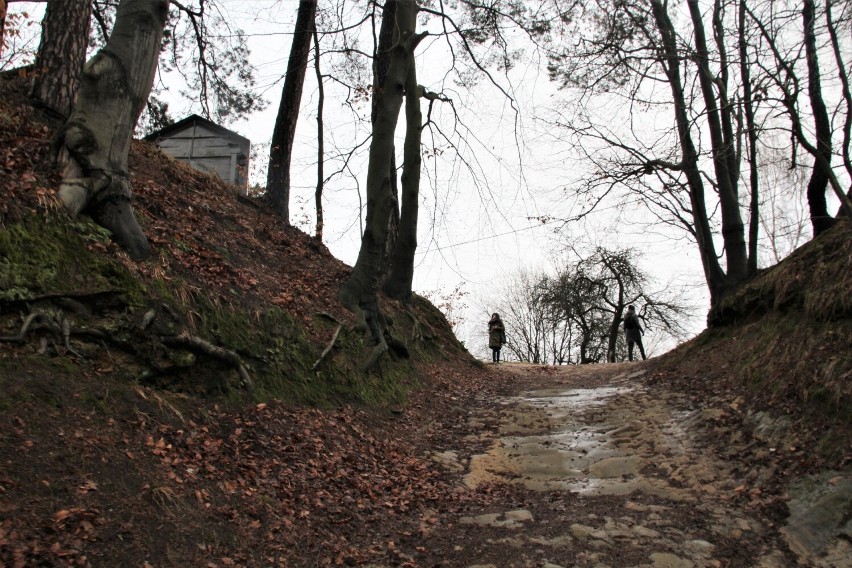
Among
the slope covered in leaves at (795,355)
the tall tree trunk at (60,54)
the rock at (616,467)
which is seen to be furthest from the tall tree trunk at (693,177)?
the tall tree trunk at (60,54)

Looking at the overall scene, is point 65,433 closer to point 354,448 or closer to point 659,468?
point 354,448

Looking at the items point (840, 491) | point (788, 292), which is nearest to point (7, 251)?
point (840, 491)

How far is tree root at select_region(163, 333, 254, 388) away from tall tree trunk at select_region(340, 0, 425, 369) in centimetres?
→ 361

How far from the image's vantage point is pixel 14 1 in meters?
7.39

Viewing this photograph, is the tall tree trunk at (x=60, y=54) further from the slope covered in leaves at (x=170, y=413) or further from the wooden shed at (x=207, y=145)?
the wooden shed at (x=207, y=145)

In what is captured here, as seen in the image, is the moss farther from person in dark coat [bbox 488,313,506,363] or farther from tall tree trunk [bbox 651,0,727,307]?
person in dark coat [bbox 488,313,506,363]

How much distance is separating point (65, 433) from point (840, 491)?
5.41m

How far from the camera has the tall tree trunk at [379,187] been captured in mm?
9336

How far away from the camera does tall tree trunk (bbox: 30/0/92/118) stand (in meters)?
7.59

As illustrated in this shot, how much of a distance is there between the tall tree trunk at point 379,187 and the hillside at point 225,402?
2.60ft

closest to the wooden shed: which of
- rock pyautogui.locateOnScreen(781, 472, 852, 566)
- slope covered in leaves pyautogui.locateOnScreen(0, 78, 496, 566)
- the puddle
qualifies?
slope covered in leaves pyautogui.locateOnScreen(0, 78, 496, 566)

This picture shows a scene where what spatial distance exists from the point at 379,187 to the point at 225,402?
16.3 feet

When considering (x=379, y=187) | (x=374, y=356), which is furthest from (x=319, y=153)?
(x=374, y=356)

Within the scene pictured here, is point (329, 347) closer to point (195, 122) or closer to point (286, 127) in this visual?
point (286, 127)
